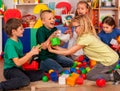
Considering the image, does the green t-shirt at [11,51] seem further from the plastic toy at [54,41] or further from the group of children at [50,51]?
the plastic toy at [54,41]

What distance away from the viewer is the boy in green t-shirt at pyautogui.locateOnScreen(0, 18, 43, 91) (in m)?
1.91

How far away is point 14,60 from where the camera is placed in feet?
6.40

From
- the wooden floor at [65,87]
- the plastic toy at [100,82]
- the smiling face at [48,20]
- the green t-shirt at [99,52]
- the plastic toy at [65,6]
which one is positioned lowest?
the wooden floor at [65,87]

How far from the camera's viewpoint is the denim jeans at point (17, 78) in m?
1.90

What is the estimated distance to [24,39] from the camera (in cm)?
327

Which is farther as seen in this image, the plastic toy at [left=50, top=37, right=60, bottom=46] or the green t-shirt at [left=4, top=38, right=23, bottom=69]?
the plastic toy at [left=50, top=37, right=60, bottom=46]

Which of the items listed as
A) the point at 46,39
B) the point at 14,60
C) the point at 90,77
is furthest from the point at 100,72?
the point at 14,60

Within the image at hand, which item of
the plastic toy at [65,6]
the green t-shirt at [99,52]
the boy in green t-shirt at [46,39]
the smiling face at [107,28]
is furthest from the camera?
the plastic toy at [65,6]

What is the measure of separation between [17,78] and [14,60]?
0.13m

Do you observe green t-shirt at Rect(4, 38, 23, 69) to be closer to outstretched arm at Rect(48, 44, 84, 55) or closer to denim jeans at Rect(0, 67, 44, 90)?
denim jeans at Rect(0, 67, 44, 90)

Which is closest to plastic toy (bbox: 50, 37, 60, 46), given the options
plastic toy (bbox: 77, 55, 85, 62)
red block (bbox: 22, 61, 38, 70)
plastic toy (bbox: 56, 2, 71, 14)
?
red block (bbox: 22, 61, 38, 70)

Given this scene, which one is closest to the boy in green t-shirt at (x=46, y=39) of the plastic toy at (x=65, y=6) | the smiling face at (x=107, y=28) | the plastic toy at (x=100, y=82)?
the plastic toy at (x=100, y=82)

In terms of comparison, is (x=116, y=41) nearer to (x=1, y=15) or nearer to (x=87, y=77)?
(x=87, y=77)

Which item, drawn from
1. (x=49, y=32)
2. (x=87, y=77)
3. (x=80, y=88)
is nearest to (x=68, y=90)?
(x=80, y=88)
